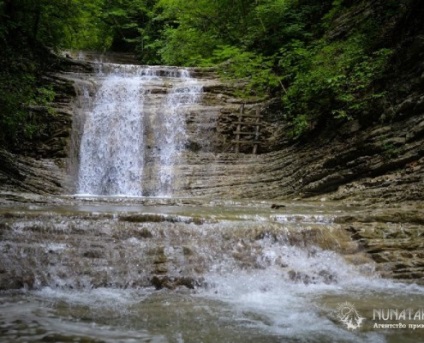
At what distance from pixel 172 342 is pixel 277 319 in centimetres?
117

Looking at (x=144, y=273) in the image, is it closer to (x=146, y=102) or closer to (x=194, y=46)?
(x=146, y=102)

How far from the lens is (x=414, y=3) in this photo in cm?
1034

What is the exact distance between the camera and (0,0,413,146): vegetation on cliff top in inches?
426

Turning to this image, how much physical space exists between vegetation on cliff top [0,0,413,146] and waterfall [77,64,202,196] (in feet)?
5.58

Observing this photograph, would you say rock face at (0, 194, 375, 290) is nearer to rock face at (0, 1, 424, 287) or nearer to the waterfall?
rock face at (0, 1, 424, 287)

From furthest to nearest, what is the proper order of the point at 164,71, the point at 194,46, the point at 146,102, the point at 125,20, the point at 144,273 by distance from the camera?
1. the point at 125,20
2. the point at 194,46
3. the point at 164,71
4. the point at 146,102
5. the point at 144,273

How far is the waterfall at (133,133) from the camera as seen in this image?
12.7 m

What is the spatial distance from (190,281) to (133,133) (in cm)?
896

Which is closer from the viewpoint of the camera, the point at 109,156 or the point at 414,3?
the point at 414,3

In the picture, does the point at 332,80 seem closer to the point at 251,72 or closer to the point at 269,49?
the point at 251,72

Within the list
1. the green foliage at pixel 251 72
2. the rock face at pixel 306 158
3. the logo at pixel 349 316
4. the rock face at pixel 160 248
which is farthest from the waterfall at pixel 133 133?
the logo at pixel 349 316

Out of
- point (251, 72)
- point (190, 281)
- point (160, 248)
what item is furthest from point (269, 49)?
point (190, 281)

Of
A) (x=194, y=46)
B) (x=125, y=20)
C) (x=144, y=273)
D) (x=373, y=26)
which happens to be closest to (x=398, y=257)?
(x=144, y=273)

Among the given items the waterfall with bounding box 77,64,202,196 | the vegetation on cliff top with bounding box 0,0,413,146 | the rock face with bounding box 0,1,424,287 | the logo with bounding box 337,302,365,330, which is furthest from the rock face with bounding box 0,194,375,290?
the waterfall with bounding box 77,64,202,196
